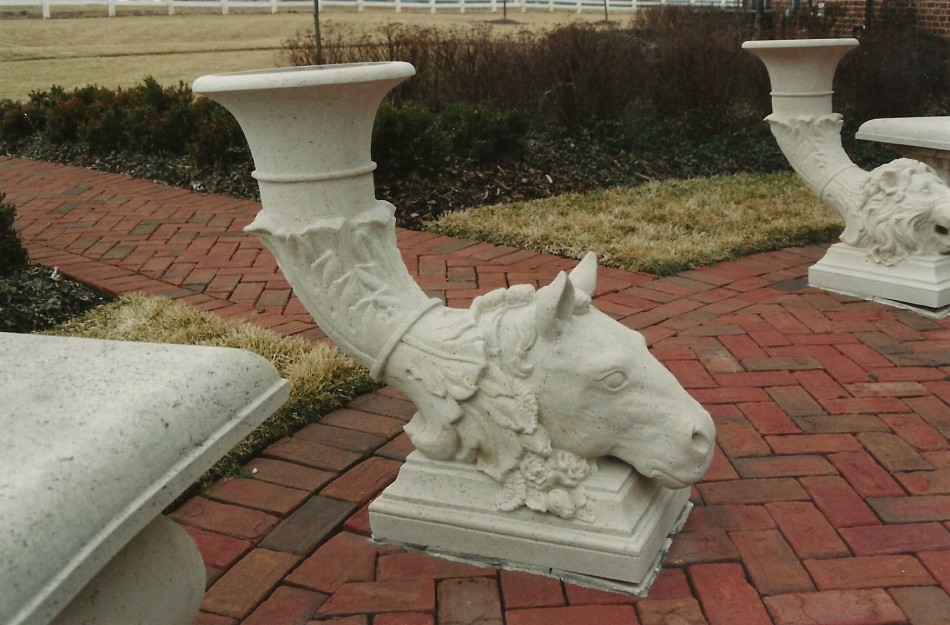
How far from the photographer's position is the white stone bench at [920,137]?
→ 4.36 meters

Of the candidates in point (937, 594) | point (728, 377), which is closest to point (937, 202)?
point (728, 377)

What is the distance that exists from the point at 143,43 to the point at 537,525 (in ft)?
31.5

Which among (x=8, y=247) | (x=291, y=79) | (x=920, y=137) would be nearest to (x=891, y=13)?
(x=920, y=137)

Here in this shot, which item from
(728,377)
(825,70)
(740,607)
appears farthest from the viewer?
(825,70)

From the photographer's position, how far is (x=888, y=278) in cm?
Answer: 422

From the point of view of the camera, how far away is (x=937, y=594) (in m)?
2.17

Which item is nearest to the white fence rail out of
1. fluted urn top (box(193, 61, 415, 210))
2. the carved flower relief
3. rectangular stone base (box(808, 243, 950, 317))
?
rectangular stone base (box(808, 243, 950, 317))

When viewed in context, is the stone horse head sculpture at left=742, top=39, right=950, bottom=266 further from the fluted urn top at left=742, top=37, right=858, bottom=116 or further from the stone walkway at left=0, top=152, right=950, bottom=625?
the stone walkway at left=0, top=152, right=950, bottom=625

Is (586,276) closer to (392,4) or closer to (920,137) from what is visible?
(920,137)

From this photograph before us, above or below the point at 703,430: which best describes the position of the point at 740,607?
below

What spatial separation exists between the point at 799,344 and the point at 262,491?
7.68 feet

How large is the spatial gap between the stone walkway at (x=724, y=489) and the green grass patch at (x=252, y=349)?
60 mm

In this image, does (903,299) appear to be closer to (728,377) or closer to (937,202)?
(937,202)

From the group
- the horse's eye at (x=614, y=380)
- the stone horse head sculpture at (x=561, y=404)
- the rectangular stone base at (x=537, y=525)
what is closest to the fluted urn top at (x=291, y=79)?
the stone horse head sculpture at (x=561, y=404)
